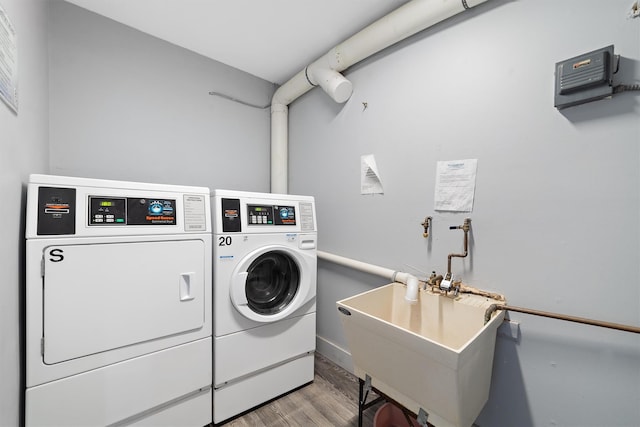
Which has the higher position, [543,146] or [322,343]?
[543,146]

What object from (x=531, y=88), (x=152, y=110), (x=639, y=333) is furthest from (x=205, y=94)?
(x=639, y=333)

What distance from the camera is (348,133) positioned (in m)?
1.94

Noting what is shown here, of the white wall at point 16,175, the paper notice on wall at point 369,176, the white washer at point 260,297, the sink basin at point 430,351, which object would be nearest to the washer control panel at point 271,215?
the white washer at point 260,297

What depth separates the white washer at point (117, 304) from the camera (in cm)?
102

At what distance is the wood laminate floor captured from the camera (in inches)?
58.3

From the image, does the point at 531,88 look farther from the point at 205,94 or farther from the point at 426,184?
the point at 205,94

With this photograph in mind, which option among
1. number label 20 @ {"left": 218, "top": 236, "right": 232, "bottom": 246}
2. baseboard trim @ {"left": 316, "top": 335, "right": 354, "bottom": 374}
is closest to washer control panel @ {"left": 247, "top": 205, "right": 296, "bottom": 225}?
number label 20 @ {"left": 218, "top": 236, "right": 232, "bottom": 246}

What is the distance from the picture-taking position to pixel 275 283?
69.5 inches

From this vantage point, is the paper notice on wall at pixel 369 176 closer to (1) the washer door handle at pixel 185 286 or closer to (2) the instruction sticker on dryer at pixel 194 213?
(2) the instruction sticker on dryer at pixel 194 213

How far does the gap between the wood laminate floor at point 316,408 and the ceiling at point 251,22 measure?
2.40 meters

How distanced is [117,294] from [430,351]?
Result: 52.0 inches

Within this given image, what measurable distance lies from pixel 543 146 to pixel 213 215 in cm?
161

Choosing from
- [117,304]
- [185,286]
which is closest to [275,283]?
[185,286]

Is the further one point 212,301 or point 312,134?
point 312,134
